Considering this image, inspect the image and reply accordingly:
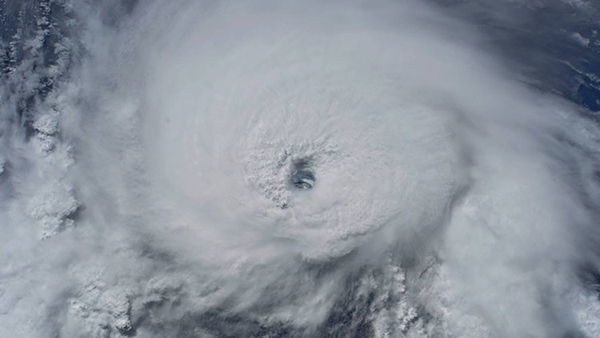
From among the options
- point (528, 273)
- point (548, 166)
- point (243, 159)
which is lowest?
point (243, 159)

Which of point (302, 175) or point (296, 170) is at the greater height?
point (296, 170)

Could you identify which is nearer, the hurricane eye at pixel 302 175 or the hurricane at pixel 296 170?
the hurricane at pixel 296 170

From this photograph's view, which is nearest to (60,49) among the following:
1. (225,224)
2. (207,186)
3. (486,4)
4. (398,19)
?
(207,186)

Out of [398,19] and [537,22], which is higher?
[537,22]

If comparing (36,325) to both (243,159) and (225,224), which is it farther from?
(243,159)
